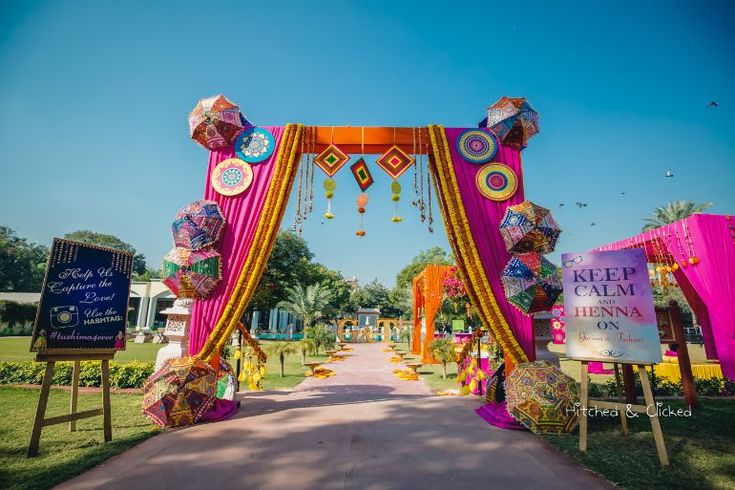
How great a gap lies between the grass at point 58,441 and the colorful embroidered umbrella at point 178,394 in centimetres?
26

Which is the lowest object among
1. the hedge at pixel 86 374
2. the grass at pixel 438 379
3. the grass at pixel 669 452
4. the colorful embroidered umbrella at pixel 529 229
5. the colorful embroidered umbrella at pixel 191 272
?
the grass at pixel 438 379

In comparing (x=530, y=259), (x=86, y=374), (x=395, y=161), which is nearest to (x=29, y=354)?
(x=86, y=374)

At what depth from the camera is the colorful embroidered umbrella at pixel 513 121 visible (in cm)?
633

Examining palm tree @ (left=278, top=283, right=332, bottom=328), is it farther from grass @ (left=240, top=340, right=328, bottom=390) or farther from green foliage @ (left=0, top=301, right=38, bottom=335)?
green foliage @ (left=0, top=301, right=38, bottom=335)

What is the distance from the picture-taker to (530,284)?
17.9 feet

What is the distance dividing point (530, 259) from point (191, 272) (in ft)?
18.1

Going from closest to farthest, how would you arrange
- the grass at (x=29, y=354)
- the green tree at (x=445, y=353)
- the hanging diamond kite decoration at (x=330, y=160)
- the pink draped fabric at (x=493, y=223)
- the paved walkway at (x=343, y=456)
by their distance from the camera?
the paved walkway at (x=343, y=456)
the pink draped fabric at (x=493, y=223)
the hanging diamond kite decoration at (x=330, y=160)
the green tree at (x=445, y=353)
the grass at (x=29, y=354)

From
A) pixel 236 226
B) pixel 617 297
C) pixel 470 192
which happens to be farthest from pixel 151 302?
pixel 617 297

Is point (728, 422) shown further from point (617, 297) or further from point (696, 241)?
point (696, 241)

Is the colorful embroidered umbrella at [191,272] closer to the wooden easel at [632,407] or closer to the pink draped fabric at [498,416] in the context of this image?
the pink draped fabric at [498,416]

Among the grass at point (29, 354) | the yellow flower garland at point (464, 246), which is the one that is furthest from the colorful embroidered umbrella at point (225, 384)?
the grass at point (29, 354)

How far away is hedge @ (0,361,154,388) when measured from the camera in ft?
24.0

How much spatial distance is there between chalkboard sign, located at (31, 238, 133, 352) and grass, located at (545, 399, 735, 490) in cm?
603

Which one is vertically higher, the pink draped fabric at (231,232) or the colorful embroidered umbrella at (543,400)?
the pink draped fabric at (231,232)
